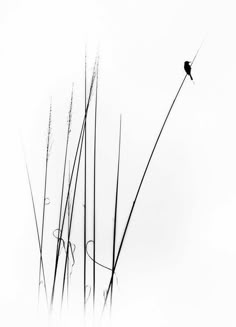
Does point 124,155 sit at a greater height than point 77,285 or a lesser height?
greater

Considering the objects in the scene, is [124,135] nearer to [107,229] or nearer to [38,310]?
[107,229]

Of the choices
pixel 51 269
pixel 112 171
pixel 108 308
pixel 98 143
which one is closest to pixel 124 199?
pixel 112 171

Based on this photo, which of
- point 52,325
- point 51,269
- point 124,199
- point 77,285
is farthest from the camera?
point 124,199

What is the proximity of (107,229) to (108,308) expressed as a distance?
373mm

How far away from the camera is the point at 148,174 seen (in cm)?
134

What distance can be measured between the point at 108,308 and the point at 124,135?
0.65 metres

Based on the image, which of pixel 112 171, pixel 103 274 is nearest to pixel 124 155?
pixel 112 171

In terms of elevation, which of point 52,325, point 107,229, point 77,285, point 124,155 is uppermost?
point 124,155

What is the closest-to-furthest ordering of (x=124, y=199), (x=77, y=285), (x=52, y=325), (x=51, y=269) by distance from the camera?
(x=52, y=325) → (x=77, y=285) → (x=51, y=269) → (x=124, y=199)

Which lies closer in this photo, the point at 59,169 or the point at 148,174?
the point at 59,169

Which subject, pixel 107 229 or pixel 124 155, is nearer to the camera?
pixel 107 229

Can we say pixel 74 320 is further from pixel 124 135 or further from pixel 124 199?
pixel 124 135

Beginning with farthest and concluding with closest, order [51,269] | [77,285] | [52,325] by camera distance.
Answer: [51,269]
[77,285]
[52,325]

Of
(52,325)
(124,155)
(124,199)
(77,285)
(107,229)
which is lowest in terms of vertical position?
(52,325)
